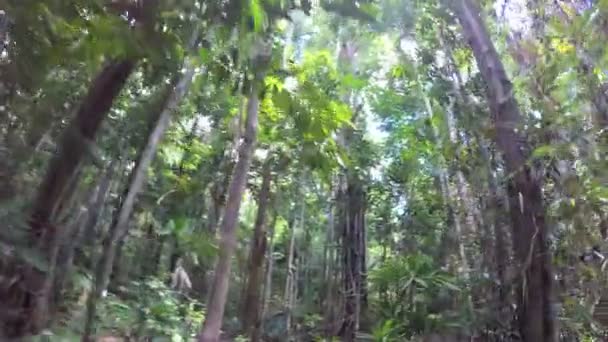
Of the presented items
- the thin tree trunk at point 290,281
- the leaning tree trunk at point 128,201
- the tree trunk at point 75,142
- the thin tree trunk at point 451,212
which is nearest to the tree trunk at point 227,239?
the leaning tree trunk at point 128,201

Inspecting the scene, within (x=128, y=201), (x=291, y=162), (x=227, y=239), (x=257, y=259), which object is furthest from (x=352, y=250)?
(x=128, y=201)

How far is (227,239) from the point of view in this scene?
13.3ft

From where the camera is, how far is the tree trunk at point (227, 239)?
3.87m

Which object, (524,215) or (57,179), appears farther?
(57,179)

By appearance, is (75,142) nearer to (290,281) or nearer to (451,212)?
(451,212)

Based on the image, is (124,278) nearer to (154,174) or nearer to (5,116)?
(154,174)

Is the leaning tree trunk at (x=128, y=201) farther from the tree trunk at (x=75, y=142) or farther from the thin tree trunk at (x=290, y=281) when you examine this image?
the thin tree trunk at (x=290, y=281)

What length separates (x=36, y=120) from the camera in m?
3.22

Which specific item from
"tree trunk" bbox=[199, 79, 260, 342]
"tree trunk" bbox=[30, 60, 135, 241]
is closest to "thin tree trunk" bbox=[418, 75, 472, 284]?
"tree trunk" bbox=[199, 79, 260, 342]

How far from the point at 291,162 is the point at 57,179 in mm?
3356

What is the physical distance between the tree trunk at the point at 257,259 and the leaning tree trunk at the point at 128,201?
5.80 feet

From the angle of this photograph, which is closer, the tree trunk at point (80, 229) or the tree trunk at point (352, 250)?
the tree trunk at point (80, 229)

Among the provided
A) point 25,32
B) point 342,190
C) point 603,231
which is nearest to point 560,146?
point 603,231

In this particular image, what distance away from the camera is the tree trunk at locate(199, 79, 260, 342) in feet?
12.7
